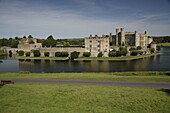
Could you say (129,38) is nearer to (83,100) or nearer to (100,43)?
(100,43)

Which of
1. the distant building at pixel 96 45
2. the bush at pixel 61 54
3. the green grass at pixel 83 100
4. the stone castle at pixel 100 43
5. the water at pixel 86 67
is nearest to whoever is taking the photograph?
the green grass at pixel 83 100

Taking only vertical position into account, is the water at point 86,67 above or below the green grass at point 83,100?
above

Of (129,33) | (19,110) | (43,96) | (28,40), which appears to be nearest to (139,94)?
(43,96)

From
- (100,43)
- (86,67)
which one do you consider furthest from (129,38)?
(86,67)

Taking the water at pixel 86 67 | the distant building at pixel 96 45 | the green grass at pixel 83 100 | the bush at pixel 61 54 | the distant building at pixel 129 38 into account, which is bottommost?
the green grass at pixel 83 100

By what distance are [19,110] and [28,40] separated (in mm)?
67238

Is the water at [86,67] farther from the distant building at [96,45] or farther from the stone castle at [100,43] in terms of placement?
the stone castle at [100,43]

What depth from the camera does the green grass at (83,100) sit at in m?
10.8

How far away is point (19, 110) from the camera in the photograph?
34.3ft

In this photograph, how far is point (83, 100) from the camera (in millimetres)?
12586

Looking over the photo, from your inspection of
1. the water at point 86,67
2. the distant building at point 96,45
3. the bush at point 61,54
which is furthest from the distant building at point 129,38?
the water at point 86,67

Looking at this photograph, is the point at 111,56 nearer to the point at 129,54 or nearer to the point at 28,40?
the point at 129,54

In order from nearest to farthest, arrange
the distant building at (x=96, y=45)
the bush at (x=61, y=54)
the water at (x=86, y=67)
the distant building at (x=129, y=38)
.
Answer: the water at (x=86, y=67), the bush at (x=61, y=54), the distant building at (x=96, y=45), the distant building at (x=129, y=38)

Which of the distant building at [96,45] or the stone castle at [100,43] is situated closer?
the distant building at [96,45]
